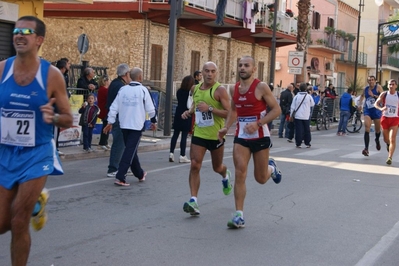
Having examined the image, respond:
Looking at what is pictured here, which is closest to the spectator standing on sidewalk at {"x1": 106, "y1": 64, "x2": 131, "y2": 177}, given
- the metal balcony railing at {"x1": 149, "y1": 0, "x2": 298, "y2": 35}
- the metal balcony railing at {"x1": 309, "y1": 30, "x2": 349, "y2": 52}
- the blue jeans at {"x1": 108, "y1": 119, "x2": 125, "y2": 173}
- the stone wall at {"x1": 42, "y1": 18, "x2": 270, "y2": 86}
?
the blue jeans at {"x1": 108, "y1": 119, "x2": 125, "y2": 173}

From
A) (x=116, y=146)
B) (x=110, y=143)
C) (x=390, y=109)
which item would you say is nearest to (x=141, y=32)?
(x=110, y=143)

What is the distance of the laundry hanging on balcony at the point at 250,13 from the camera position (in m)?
33.0

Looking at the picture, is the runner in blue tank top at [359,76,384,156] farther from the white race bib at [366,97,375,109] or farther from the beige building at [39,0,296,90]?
the beige building at [39,0,296,90]

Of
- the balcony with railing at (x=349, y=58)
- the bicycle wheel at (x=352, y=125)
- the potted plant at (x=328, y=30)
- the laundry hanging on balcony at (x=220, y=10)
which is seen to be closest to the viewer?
the bicycle wheel at (x=352, y=125)

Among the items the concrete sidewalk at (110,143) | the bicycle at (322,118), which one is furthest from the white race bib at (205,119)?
the bicycle at (322,118)

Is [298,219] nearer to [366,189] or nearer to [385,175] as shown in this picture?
[366,189]

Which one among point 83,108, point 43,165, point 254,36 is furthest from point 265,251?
point 254,36

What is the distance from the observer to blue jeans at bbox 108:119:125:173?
11695 mm

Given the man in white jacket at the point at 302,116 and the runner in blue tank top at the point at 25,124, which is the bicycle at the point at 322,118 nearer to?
the man in white jacket at the point at 302,116

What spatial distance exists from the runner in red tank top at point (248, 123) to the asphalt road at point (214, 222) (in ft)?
1.66

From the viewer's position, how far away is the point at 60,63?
44.5 ft

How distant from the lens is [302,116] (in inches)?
799

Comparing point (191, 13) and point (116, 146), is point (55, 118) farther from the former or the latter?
point (191, 13)

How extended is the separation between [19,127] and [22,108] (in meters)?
0.14
